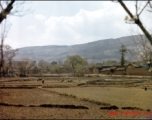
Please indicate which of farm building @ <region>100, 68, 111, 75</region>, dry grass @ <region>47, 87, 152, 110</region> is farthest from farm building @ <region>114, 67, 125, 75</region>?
dry grass @ <region>47, 87, 152, 110</region>

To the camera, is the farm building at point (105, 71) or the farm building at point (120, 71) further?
the farm building at point (105, 71)

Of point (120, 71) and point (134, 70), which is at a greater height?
point (134, 70)

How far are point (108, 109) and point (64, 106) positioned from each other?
14.3 ft

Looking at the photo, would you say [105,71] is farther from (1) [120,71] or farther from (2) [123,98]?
(2) [123,98]

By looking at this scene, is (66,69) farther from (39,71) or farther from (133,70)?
(133,70)

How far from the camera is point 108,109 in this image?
2209cm

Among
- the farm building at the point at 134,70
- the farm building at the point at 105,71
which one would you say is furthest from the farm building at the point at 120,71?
the farm building at the point at 105,71

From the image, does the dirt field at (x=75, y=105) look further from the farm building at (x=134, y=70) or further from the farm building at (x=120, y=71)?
the farm building at (x=120, y=71)

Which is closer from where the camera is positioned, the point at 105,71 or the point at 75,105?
the point at 75,105

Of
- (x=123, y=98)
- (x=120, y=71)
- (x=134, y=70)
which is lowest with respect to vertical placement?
(x=123, y=98)

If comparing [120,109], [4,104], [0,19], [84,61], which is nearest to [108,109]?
[120,109]

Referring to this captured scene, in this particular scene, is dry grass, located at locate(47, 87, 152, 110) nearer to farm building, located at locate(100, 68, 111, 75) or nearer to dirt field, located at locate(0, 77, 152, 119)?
dirt field, located at locate(0, 77, 152, 119)

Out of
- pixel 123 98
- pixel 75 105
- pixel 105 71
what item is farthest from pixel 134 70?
pixel 75 105

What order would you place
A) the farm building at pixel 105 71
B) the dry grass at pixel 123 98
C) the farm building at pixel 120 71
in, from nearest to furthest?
the dry grass at pixel 123 98
the farm building at pixel 120 71
the farm building at pixel 105 71
